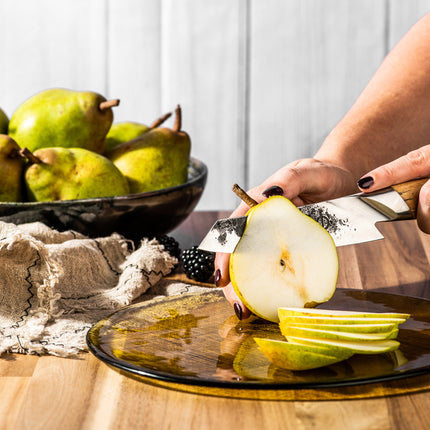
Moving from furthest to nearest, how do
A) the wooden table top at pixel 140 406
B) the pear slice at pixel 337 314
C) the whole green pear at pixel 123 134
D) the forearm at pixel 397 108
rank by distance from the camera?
the whole green pear at pixel 123 134 → the forearm at pixel 397 108 → the pear slice at pixel 337 314 → the wooden table top at pixel 140 406

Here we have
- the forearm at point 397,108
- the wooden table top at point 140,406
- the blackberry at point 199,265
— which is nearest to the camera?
the wooden table top at point 140,406

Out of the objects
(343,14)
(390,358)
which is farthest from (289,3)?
(390,358)

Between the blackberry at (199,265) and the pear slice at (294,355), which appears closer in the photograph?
the pear slice at (294,355)

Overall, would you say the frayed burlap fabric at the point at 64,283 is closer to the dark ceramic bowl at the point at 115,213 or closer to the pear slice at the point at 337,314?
the dark ceramic bowl at the point at 115,213

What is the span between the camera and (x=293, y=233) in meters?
0.80

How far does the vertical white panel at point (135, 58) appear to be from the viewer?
2.29m

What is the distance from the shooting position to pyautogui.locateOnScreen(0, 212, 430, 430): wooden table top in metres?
0.58

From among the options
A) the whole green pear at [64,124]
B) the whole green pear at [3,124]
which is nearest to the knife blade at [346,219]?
the whole green pear at [64,124]

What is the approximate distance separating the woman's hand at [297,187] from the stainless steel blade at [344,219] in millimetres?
53

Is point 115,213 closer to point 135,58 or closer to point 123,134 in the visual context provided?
point 123,134

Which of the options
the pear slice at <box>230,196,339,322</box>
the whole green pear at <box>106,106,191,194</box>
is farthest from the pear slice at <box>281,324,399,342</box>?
the whole green pear at <box>106,106,191,194</box>

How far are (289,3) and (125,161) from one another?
132cm

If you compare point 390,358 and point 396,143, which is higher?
point 396,143

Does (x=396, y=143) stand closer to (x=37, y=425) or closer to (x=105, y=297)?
(x=105, y=297)
